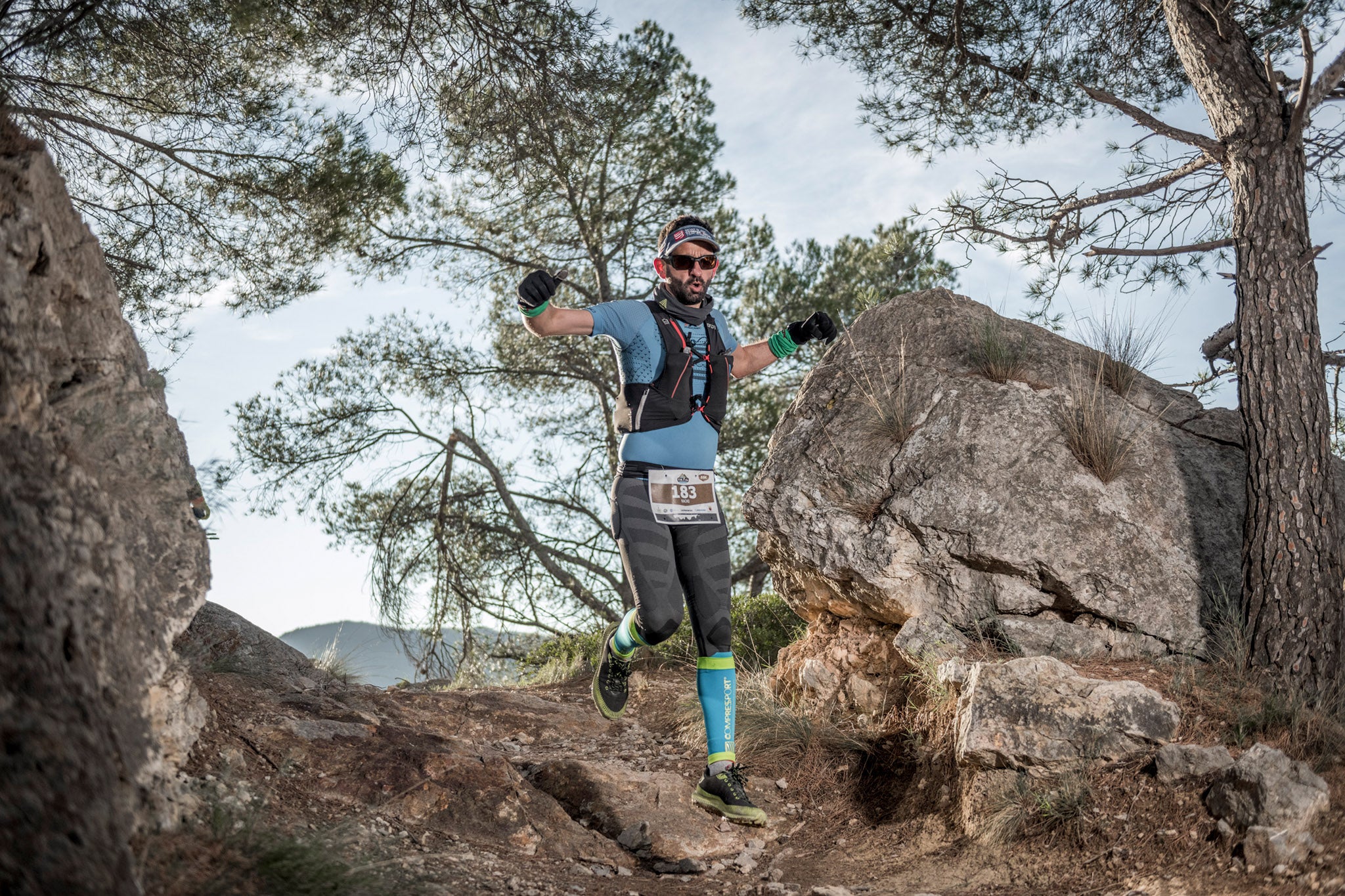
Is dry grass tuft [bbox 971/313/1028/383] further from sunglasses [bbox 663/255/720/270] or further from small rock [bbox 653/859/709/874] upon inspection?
small rock [bbox 653/859/709/874]

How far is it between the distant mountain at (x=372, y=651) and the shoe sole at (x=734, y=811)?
11.5 feet

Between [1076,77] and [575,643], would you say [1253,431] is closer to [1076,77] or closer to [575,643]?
[1076,77]

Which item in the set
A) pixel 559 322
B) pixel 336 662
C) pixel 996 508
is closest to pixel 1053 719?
pixel 996 508

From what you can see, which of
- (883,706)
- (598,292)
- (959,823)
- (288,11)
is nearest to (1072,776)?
(959,823)

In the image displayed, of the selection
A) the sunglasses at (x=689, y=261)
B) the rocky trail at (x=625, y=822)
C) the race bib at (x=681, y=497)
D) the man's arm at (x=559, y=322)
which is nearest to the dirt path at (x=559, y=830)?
the rocky trail at (x=625, y=822)

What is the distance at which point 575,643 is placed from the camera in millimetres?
9039

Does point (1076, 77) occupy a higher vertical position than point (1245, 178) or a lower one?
higher

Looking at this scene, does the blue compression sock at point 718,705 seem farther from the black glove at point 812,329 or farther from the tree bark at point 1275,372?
the tree bark at point 1275,372

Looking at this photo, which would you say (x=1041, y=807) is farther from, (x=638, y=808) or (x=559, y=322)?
(x=559, y=322)

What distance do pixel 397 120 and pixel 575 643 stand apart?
16.7 feet

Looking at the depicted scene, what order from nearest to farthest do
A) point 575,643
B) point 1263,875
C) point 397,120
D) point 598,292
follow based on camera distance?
point 1263,875 < point 397,120 < point 575,643 < point 598,292

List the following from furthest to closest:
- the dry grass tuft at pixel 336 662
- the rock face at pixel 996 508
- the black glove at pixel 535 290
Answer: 1. the dry grass tuft at pixel 336 662
2. the rock face at pixel 996 508
3. the black glove at pixel 535 290

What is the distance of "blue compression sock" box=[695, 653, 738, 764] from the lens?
14.0 feet

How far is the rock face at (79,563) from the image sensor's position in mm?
1905
